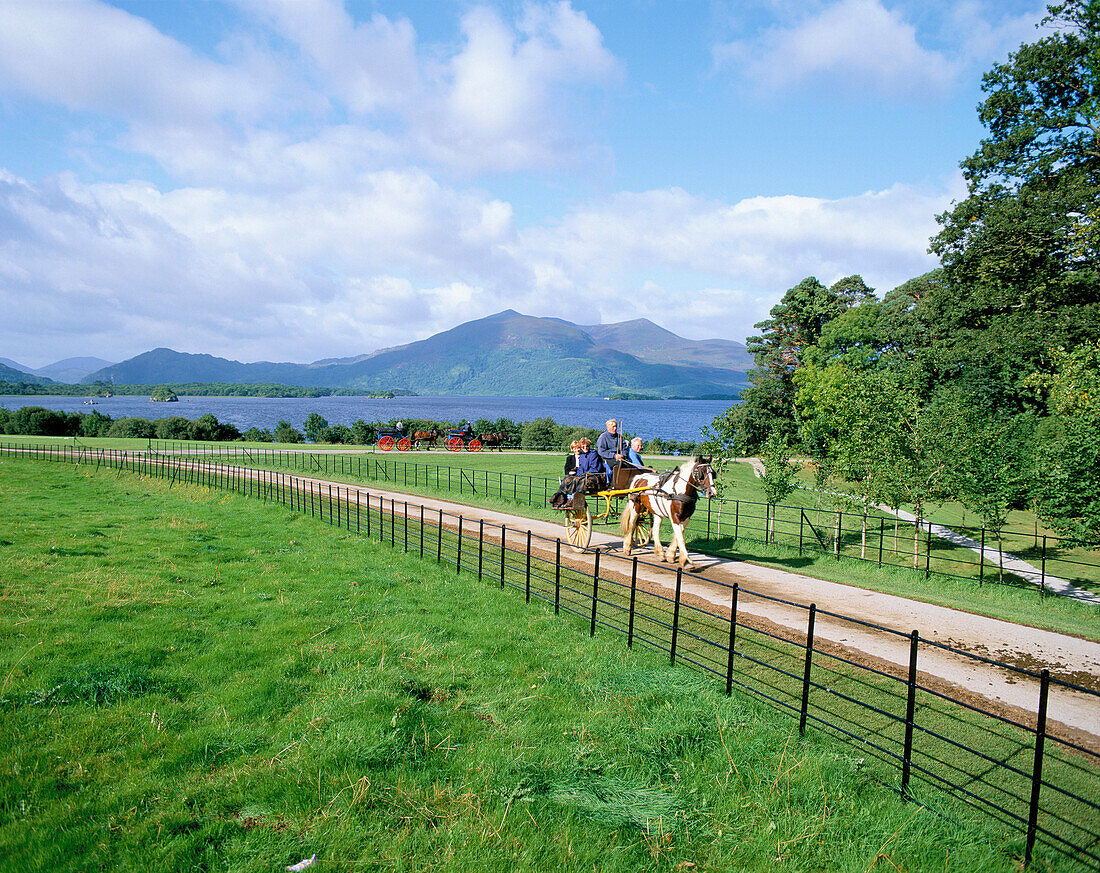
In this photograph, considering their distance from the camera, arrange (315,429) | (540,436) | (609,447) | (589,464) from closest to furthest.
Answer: (589,464)
(609,447)
(540,436)
(315,429)

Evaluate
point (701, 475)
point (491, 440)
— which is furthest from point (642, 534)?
point (491, 440)

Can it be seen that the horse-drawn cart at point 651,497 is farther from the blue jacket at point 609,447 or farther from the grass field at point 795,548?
the grass field at point 795,548

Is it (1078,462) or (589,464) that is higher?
(1078,462)

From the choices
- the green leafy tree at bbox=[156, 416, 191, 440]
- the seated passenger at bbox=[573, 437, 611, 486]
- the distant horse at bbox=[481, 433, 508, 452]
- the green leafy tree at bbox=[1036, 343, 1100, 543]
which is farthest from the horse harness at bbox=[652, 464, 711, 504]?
the green leafy tree at bbox=[156, 416, 191, 440]

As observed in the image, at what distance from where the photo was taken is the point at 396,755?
5.67 meters

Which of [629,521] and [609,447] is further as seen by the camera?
[609,447]

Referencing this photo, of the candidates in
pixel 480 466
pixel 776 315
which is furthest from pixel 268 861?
pixel 776 315

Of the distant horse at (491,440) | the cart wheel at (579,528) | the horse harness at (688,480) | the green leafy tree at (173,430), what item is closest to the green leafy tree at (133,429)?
the green leafy tree at (173,430)

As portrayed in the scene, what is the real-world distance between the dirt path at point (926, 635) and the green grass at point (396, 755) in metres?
1.59

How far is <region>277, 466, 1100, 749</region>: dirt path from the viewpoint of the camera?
25.1 feet

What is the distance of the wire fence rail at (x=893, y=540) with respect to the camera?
1814 cm

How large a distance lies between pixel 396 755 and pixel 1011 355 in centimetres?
3951

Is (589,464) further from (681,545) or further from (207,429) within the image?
(207,429)

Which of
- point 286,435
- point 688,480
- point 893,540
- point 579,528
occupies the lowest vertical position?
point 893,540
